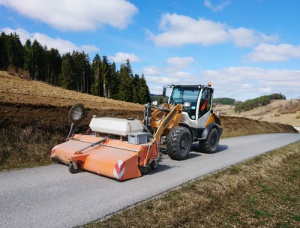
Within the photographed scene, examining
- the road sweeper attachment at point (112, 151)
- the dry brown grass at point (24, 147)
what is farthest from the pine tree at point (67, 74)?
the road sweeper attachment at point (112, 151)

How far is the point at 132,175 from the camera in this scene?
6.50 metres

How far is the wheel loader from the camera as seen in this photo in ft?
21.3

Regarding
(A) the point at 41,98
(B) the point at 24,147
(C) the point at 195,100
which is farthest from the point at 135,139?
(A) the point at 41,98

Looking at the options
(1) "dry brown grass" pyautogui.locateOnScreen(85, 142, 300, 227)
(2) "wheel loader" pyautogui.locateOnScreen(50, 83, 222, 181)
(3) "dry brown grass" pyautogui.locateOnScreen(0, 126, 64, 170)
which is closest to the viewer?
(1) "dry brown grass" pyautogui.locateOnScreen(85, 142, 300, 227)

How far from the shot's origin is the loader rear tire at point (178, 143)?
28.1 ft

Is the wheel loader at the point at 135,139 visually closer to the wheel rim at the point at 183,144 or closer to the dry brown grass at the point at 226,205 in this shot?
the wheel rim at the point at 183,144

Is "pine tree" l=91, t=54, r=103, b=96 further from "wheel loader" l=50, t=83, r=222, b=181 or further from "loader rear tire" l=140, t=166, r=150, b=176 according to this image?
"loader rear tire" l=140, t=166, r=150, b=176

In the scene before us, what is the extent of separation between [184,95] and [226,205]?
591 centimetres

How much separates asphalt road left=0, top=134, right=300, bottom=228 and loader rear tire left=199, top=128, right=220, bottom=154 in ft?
9.08

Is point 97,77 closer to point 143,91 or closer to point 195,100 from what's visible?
point 143,91

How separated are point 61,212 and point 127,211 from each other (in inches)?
45.1

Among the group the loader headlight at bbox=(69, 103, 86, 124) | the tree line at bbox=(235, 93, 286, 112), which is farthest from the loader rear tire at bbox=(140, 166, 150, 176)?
the tree line at bbox=(235, 93, 286, 112)

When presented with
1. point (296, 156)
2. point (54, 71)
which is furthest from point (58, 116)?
point (54, 71)

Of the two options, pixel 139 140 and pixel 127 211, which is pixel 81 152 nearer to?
pixel 139 140
